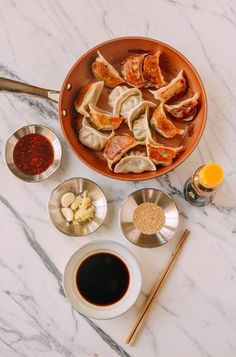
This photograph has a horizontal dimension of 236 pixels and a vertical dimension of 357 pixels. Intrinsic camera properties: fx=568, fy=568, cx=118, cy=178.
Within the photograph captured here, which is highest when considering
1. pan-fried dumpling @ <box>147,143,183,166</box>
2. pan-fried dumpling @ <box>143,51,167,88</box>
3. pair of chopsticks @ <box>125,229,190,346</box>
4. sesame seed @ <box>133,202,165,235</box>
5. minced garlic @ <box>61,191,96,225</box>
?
pan-fried dumpling @ <box>143,51,167,88</box>

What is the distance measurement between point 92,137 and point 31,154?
218 millimetres

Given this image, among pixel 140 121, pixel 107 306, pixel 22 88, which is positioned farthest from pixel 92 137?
pixel 107 306

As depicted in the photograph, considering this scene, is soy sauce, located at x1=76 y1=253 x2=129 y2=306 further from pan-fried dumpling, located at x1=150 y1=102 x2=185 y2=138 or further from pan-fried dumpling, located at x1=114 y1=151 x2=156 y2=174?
pan-fried dumpling, located at x1=150 y1=102 x2=185 y2=138

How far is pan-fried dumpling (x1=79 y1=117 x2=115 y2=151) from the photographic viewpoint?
184cm

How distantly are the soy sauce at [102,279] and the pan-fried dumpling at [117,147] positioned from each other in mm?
308

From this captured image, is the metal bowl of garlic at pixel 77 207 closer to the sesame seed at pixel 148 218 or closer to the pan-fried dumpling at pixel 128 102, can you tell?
the sesame seed at pixel 148 218

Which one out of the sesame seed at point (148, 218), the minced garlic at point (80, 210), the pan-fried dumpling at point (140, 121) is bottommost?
the minced garlic at point (80, 210)

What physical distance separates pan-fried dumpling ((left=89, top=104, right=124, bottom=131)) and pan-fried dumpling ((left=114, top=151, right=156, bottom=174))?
11cm

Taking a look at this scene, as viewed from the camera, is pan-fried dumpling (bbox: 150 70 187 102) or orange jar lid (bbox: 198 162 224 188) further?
pan-fried dumpling (bbox: 150 70 187 102)

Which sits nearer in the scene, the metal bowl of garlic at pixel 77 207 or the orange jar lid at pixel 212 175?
the orange jar lid at pixel 212 175

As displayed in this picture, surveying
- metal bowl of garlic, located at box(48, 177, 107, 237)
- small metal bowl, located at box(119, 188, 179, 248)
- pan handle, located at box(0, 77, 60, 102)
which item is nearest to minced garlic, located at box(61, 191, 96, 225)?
metal bowl of garlic, located at box(48, 177, 107, 237)

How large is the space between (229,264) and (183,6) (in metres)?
0.88

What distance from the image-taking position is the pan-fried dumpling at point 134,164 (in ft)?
6.01

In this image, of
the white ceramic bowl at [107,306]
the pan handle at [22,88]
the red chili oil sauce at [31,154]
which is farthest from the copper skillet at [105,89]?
the white ceramic bowl at [107,306]
